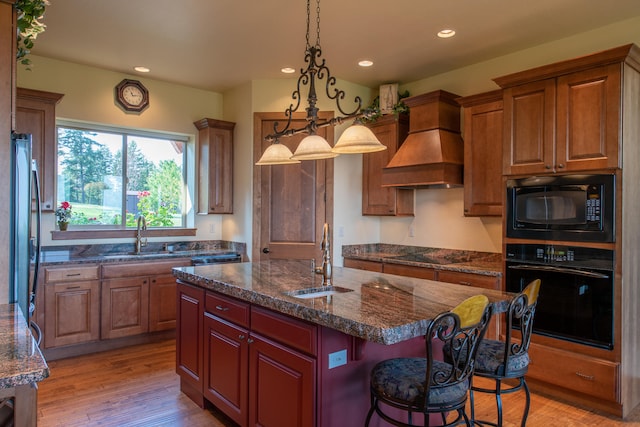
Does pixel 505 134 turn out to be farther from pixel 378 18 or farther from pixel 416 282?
pixel 416 282

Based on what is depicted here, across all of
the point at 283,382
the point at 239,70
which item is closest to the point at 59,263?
the point at 239,70

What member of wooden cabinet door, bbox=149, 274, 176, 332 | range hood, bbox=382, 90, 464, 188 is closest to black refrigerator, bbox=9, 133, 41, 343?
wooden cabinet door, bbox=149, 274, 176, 332

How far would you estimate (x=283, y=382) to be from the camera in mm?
2107

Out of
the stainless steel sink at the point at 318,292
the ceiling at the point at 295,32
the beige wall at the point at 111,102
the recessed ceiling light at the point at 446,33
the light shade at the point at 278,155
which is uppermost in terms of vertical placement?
the ceiling at the point at 295,32

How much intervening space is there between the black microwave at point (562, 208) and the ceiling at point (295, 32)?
124 centimetres

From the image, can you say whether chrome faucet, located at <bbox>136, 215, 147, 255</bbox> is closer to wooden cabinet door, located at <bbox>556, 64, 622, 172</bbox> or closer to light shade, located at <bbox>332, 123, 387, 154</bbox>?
light shade, located at <bbox>332, 123, 387, 154</bbox>

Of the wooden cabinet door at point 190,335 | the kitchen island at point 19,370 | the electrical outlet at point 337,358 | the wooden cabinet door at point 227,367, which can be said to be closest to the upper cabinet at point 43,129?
Result: the wooden cabinet door at point 190,335

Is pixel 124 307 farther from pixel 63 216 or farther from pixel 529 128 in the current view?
pixel 529 128

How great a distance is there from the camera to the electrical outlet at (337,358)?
1.95 m

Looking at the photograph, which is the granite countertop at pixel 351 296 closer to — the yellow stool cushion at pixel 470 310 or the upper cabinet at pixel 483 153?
the yellow stool cushion at pixel 470 310

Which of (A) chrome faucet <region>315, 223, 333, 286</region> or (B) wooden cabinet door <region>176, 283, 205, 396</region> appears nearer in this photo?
(A) chrome faucet <region>315, 223, 333, 286</region>

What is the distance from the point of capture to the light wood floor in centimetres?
279

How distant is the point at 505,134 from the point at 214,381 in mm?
2806

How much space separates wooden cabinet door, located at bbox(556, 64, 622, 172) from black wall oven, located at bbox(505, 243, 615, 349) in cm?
62
